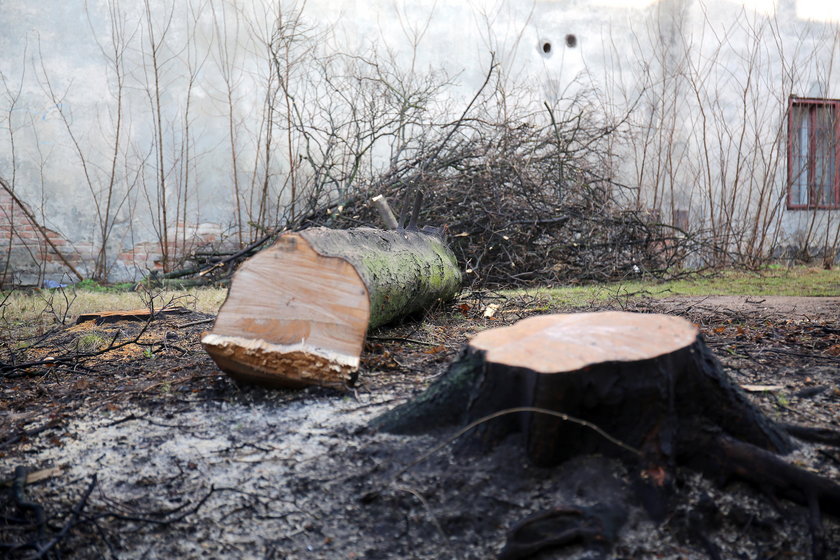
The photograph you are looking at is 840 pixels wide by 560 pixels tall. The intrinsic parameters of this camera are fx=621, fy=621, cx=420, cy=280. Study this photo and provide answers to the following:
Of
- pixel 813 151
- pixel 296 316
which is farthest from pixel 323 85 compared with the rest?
pixel 813 151

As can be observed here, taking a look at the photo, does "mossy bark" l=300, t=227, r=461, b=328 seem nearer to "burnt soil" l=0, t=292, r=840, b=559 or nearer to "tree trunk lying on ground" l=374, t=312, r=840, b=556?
"burnt soil" l=0, t=292, r=840, b=559

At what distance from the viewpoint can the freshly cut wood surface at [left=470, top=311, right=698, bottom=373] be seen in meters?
1.45

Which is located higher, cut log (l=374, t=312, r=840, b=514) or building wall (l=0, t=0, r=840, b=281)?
building wall (l=0, t=0, r=840, b=281)

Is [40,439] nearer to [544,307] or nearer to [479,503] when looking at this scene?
[479,503]

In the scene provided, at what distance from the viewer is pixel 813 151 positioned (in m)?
7.69

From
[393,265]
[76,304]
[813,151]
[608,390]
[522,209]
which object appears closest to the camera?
[608,390]

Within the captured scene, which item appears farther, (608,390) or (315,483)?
(315,483)

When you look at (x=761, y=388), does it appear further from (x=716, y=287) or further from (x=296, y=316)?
(x=716, y=287)

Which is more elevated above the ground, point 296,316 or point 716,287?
point 296,316

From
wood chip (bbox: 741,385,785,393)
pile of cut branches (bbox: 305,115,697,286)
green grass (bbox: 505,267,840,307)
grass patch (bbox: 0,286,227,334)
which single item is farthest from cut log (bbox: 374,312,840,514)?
pile of cut branches (bbox: 305,115,697,286)

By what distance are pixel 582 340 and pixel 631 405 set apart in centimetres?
19

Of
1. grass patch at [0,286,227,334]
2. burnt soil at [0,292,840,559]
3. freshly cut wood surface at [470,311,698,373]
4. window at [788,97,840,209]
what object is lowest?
grass patch at [0,286,227,334]

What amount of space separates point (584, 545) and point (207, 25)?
6898 mm

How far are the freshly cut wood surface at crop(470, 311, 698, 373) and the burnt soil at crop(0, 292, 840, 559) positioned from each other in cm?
25
